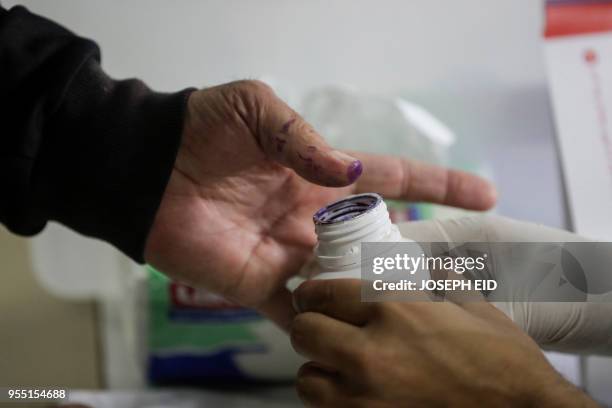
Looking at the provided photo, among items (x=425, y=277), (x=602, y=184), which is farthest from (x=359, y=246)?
(x=602, y=184)

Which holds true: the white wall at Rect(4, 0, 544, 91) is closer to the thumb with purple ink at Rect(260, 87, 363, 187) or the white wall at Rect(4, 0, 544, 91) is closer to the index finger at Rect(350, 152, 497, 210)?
the index finger at Rect(350, 152, 497, 210)

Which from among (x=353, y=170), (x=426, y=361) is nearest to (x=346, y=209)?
(x=353, y=170)

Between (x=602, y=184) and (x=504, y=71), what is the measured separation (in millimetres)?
409

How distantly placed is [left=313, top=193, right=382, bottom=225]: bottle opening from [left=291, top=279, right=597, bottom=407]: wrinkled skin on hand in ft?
0.23

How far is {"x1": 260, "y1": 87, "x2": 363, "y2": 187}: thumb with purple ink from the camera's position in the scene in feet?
1.76

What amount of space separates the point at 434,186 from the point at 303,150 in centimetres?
27

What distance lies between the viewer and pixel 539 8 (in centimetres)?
105

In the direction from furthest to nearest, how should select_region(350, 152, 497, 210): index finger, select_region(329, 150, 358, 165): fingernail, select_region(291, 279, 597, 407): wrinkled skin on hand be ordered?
select_region(350, 152, 497, 210): index finger < select_region(329, 150, 358, 165): fingernail < select_region(291, 279, 597, 407): wrinkled skin on hand

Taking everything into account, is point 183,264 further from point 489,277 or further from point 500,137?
point 500,137

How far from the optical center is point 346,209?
0.52m

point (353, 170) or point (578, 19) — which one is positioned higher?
point (578, 19)

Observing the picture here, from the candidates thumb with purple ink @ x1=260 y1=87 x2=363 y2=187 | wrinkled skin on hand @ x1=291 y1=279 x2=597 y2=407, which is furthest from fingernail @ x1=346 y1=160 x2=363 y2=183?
wrinkled skin on hand @ x1=291 y1=279 x2=597 y2=407

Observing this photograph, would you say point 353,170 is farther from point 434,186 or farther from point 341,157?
point 434,186

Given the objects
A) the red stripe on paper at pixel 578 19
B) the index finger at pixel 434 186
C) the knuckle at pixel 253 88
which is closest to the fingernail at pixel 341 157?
the knuckle at pixel 253 88
